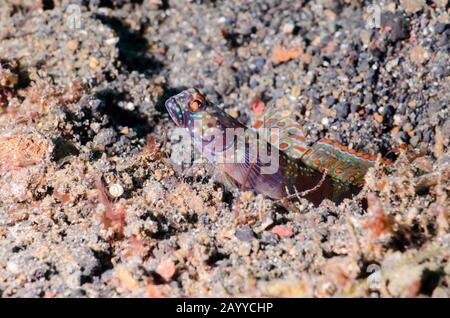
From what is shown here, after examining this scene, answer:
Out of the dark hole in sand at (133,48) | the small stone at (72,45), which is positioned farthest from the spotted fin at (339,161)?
the small stone at (72,45)

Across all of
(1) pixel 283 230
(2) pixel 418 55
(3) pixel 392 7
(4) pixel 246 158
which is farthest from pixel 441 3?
(1) pixel 283 230

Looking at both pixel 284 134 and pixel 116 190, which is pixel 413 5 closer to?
pixel 284 134

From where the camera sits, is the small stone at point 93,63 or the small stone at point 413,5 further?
the small stone at point 413,5

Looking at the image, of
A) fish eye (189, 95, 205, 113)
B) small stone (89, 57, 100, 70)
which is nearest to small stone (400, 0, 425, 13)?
fish eye (189, 95, 205, 113)

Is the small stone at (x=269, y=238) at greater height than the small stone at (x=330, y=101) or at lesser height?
lesser

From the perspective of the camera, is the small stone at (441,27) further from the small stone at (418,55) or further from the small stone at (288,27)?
the small stone at (288,27)

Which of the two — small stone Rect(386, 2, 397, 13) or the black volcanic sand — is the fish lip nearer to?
the black volcanic sand
